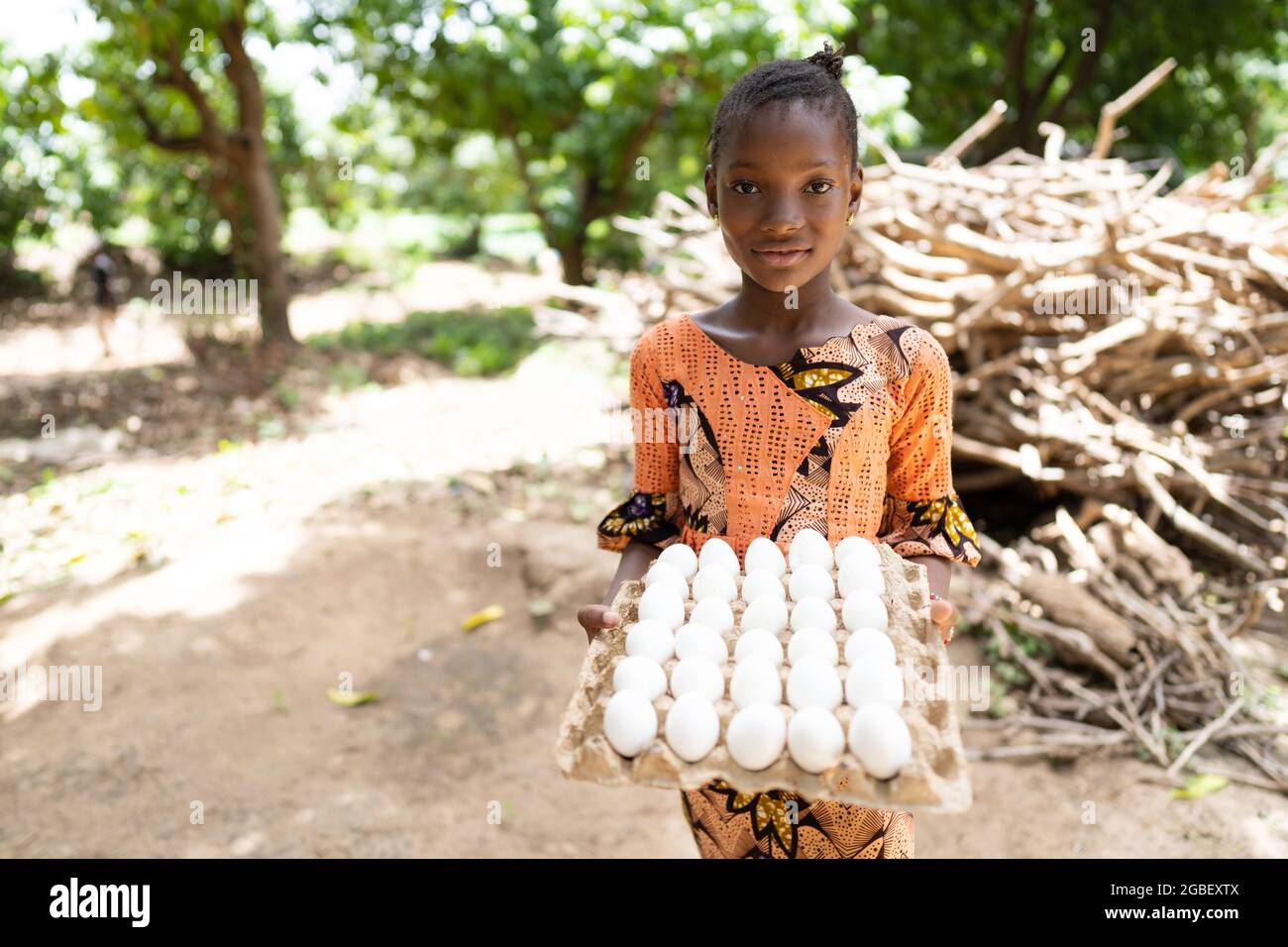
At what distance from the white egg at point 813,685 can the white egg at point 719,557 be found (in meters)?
0.26

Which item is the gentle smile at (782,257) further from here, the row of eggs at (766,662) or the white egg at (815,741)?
the white egg at (815,741)

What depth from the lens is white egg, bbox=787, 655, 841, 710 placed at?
1.36 m

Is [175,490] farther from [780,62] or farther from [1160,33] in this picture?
[1160,33]

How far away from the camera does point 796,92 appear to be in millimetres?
1484

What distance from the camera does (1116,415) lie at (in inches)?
160

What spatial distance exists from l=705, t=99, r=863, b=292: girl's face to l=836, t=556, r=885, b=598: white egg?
1.61 ft

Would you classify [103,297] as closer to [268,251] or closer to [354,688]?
[268,251]

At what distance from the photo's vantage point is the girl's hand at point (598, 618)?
4.94 ft

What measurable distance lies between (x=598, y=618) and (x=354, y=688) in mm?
2693

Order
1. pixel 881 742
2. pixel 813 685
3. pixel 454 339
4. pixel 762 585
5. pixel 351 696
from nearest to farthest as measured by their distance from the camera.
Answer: pixel 881 742 < pixel 813 685 < pixel 762 585 < pixel 351 696 < pixel 454 339

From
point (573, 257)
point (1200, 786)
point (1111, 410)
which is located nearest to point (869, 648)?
point (1200, 786)

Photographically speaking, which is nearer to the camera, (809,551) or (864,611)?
(864,611)
